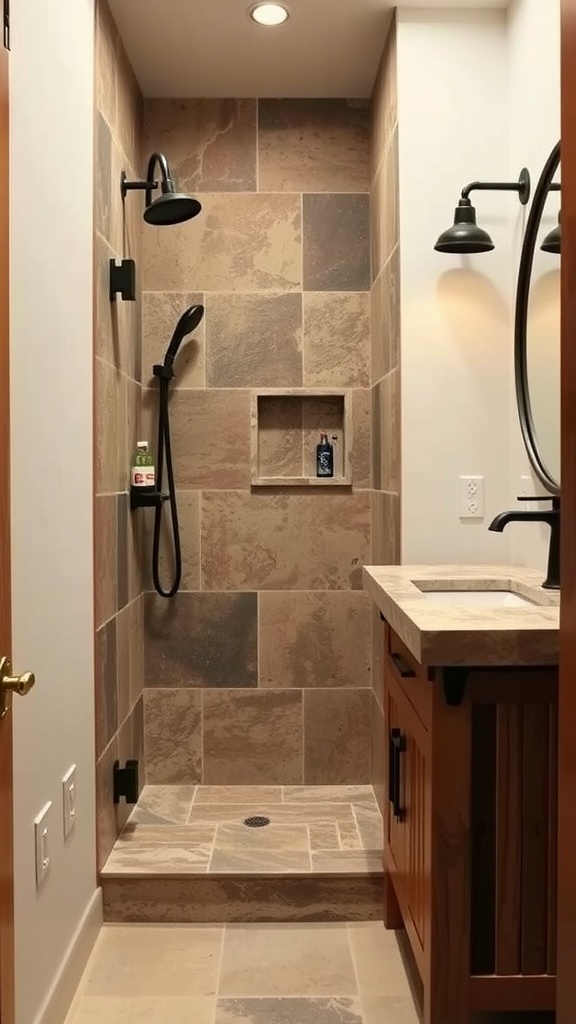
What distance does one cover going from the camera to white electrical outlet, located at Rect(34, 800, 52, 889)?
183cm

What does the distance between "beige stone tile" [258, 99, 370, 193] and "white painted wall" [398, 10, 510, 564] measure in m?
0.60

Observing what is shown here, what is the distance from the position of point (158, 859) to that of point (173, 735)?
28.1 inches

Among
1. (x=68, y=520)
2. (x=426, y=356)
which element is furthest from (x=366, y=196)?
(x=68, y=520)

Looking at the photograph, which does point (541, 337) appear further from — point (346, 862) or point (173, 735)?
point (173, 735)

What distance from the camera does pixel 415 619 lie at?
1.65 m

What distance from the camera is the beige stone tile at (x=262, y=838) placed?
2.67m

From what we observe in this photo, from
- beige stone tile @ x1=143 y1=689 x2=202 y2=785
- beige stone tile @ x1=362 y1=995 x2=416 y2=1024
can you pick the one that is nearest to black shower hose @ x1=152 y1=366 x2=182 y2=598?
beige stone tile @ x1=143 y1=689 x2=202 y2=785

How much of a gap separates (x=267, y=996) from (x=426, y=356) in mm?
1794

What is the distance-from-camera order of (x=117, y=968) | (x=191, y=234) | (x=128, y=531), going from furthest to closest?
(x=191, y=234) → (x=128, y=531) → (x=117, y=968)

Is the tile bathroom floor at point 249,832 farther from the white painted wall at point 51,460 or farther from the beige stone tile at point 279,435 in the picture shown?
the beige stone tile at point 279,435

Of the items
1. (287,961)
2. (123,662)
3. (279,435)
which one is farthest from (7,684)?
(279,435)

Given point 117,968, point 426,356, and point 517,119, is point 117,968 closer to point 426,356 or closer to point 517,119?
point 426,356

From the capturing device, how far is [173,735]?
3273 mm

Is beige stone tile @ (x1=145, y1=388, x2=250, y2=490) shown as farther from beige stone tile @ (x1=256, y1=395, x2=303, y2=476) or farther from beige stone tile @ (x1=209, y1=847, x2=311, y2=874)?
beige stone tile @ (x1=209, y1=847, x2=311, y2=874)
